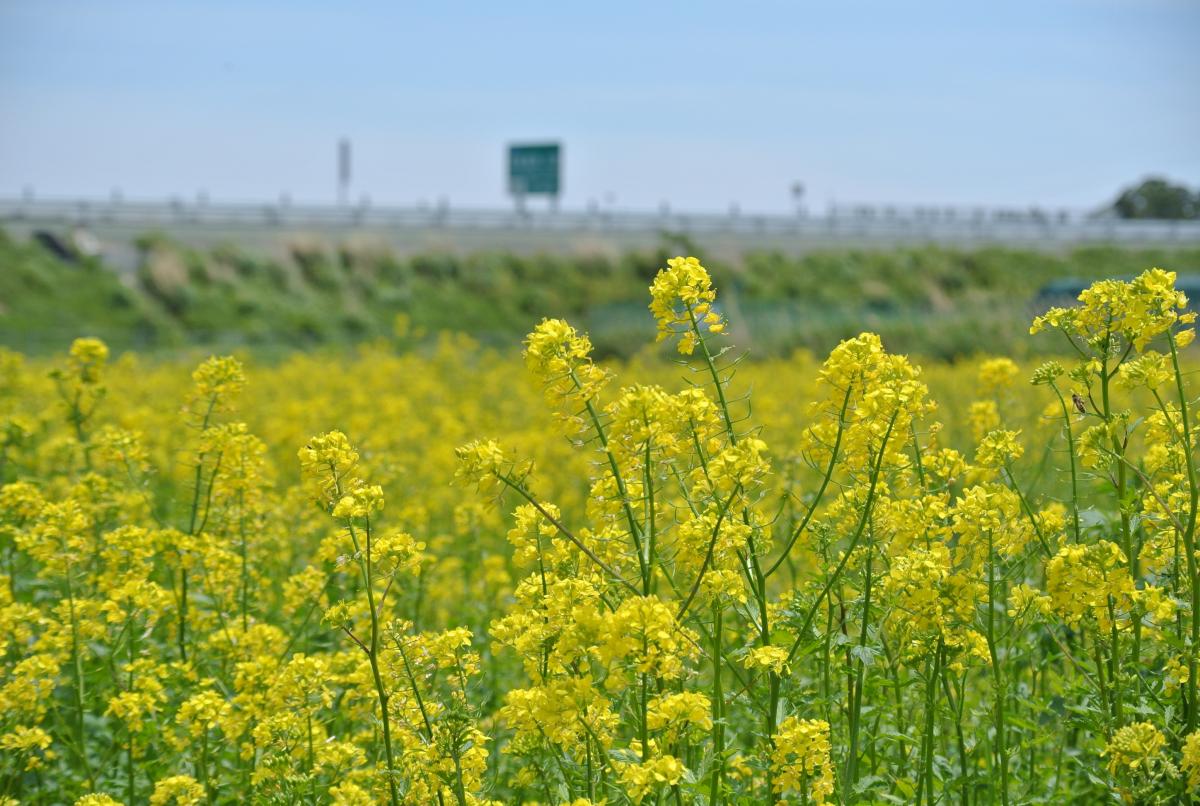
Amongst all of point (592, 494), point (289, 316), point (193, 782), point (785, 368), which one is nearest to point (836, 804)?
point (592, 494)

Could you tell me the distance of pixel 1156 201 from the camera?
44531 mm

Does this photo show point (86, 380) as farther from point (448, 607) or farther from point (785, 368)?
point (785, 368)

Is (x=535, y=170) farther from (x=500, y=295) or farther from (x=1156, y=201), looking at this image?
(x=1156, y=201)

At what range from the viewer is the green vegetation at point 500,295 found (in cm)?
2550

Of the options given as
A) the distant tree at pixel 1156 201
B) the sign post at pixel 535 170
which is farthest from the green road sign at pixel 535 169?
the distant tree at pixel 1156 201

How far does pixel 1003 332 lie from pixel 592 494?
72.5 ft

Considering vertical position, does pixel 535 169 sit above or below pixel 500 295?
above

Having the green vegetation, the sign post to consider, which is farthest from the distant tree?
the sign post

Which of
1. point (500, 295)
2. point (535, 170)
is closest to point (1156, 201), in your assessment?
point (500, 295)

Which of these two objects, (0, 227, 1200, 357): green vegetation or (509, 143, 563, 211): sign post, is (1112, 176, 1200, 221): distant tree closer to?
(0, 227, 1200, 357): green vegetation

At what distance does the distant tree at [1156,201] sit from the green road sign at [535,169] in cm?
2449

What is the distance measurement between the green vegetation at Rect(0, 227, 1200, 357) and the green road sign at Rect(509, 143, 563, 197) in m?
13.2

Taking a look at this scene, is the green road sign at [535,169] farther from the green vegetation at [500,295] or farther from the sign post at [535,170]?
the green vegetation at [500,295]

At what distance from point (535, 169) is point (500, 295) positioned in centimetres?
2042
